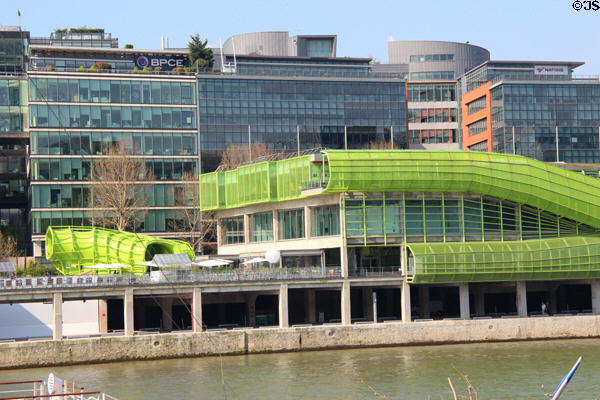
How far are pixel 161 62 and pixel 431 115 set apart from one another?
47.1 metres

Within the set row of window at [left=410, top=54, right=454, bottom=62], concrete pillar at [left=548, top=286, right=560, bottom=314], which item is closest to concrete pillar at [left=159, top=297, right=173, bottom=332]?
concrete pillar at [left=548, top=286, right=560, bottom=314]

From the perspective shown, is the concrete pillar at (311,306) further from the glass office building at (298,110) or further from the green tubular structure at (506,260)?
the glass office building at (298,110)

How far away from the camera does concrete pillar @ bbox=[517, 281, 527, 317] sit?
94875 mm

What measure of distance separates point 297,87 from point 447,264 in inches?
2412

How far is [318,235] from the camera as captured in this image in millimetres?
99062

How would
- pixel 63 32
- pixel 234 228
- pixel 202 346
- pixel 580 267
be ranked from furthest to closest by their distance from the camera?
pixel 63 32 < pixel 234 228 < pixel 580 267 < pixel 202 346

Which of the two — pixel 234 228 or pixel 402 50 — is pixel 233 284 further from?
pixel 402 50

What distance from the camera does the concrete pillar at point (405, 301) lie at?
92169 mm

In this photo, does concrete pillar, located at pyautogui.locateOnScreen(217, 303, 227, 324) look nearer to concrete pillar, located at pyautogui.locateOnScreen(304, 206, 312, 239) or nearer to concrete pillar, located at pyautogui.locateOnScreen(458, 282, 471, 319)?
concrete pillar, located at pyautogui.locateOnScreen(304, 206, 312, 239)

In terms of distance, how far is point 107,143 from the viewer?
132m

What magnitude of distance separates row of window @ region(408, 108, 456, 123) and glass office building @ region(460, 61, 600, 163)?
11747mm

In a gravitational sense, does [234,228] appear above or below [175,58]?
below

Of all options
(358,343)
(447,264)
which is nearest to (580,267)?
(447,264)

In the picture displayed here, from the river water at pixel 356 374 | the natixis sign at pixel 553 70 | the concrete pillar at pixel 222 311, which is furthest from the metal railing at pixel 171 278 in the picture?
the natixis sign at pixel 553 70
